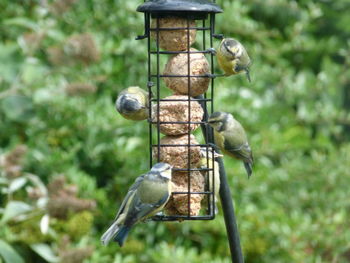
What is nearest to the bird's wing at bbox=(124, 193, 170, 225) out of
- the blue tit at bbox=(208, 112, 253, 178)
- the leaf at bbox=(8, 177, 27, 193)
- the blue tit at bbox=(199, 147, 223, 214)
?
the blue tit at bbox=(199, 147, 223, 214)

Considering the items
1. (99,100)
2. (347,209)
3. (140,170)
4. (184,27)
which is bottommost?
(347,209)

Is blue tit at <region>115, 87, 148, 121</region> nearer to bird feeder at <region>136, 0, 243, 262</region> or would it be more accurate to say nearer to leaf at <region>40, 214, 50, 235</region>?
bird feeder at <region>136, 0, 243, 262</region>

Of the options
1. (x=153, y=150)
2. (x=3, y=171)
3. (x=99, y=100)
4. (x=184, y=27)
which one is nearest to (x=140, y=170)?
(x=99, y=100)

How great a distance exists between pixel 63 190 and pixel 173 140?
1.17 metres

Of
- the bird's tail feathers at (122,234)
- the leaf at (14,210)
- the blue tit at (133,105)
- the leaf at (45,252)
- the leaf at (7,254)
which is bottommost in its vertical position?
the leaf at (45,252)

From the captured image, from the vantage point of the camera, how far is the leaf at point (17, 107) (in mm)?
4680

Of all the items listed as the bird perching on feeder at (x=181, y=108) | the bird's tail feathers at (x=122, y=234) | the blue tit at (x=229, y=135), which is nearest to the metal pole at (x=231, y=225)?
the bird perching on feeder at (x=181, y=108)

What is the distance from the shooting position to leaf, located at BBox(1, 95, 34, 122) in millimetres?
4680

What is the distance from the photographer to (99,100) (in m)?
4.98

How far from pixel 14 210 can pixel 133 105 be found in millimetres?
1320

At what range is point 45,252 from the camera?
4227mm

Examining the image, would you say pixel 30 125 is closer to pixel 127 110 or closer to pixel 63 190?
pixel 63 190

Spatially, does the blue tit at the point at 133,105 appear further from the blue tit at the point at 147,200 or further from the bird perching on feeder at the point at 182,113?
the blue tit at the point at 147,200

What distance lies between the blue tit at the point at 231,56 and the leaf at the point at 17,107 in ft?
5.94
